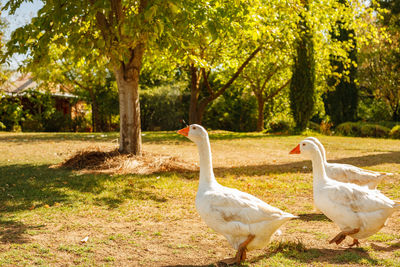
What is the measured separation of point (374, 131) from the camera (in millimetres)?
21656

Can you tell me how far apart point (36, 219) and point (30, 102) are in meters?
26.1

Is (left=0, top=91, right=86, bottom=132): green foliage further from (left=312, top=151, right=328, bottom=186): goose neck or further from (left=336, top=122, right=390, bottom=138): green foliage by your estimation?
(left=312, top=151, right=328, bottom=186): goose neck

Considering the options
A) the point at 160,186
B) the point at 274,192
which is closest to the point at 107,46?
the point at 160,186

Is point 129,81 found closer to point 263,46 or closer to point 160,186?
point 160,186

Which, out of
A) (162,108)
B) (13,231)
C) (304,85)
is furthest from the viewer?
(162,108)

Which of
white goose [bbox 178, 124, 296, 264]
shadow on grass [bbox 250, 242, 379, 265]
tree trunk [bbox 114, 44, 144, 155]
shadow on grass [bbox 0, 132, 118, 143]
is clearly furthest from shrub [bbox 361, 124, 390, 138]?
white goose [bbox 178, 124, 296, 264]

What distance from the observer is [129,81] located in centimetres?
1021

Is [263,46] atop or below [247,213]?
atop

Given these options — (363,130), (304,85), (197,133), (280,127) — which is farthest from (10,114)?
(197,133)

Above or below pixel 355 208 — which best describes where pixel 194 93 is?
above

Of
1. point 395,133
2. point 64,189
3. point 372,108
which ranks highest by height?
point 372,108

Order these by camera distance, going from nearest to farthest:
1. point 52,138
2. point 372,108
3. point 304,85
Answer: point 52,138
point 304,85
point 372,108

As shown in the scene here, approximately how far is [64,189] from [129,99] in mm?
3524

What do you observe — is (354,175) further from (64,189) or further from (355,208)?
(64,189)
